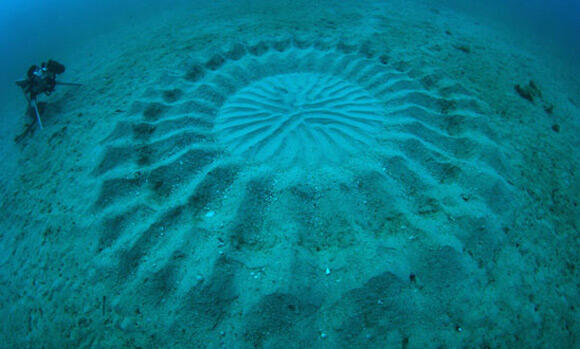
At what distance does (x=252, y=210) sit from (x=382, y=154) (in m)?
1.25

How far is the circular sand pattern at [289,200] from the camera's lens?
1.51m

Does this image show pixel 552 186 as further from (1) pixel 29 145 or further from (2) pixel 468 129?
(1) pixel 29 145

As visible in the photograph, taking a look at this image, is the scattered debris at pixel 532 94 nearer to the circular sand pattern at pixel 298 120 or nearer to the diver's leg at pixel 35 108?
the circular sand pattern at pixel 298 120

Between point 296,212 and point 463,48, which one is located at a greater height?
point 463,48

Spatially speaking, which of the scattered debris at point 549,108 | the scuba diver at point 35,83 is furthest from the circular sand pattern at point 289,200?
the scuba diver at point 35,83

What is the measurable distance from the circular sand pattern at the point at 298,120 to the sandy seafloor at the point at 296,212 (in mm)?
21

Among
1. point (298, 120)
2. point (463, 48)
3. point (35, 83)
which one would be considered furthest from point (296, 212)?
point (463, 48)

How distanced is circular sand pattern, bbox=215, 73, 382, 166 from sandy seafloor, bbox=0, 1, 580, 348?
2cm

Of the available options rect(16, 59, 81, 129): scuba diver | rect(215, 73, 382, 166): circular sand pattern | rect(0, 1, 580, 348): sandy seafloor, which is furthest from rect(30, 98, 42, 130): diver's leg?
rect(215, 73, 382, 166): circular sand pattern

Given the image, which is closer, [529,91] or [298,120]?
[298,120]

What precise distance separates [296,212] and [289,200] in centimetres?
11

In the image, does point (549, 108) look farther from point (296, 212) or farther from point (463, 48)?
point (296, 212)

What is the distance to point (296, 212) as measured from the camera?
1907 mm

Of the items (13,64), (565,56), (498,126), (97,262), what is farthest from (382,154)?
(13,64)
